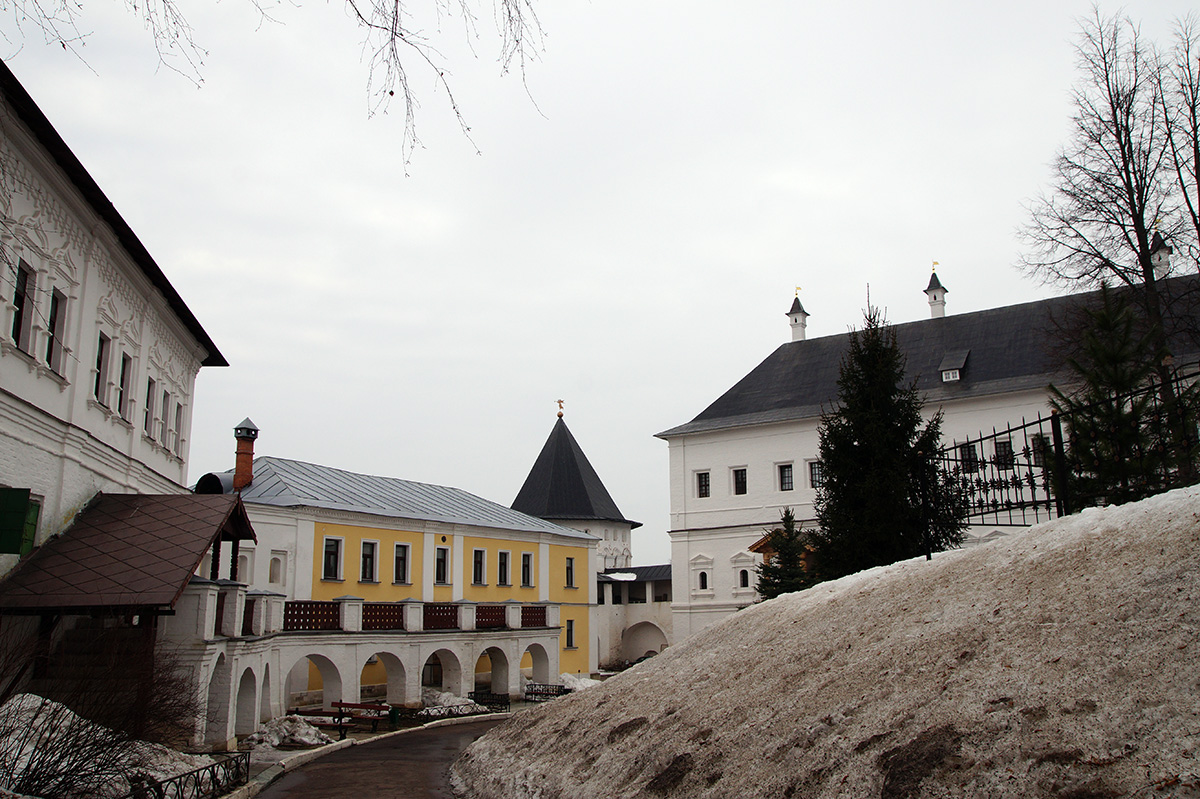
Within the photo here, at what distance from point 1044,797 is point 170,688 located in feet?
33.1

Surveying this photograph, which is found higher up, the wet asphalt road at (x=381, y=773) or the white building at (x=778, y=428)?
the white building at (x=778, y=428)

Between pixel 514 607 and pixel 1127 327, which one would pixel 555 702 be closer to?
pixel 1127 327

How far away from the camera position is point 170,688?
11383mm

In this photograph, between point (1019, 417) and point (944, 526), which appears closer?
point (944, 526)

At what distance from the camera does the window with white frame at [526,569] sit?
36903 mm

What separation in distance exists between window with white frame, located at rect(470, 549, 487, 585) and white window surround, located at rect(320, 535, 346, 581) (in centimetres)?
592

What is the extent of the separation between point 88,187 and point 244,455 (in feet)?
52.9

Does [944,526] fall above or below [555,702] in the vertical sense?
above

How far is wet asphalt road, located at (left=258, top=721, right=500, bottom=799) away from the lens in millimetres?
12586

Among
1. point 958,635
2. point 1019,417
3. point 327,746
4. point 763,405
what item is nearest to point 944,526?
point 958,635

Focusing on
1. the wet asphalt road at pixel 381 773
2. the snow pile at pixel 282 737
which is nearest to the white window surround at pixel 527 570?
the wet asphalt road at pixel 381 773

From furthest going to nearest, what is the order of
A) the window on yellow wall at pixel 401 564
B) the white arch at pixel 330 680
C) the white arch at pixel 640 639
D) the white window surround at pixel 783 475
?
the white arch at pixel 640 639 < the white window surround at pixel 783 475 < the window on yellow wall at pixel 401 564 < the white arch at pixel 330 680

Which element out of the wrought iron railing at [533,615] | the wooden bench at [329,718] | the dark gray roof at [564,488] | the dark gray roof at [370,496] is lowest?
the wooden bench at [329,718]

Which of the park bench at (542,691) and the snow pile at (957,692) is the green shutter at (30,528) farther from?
the park bench at (542,691)
